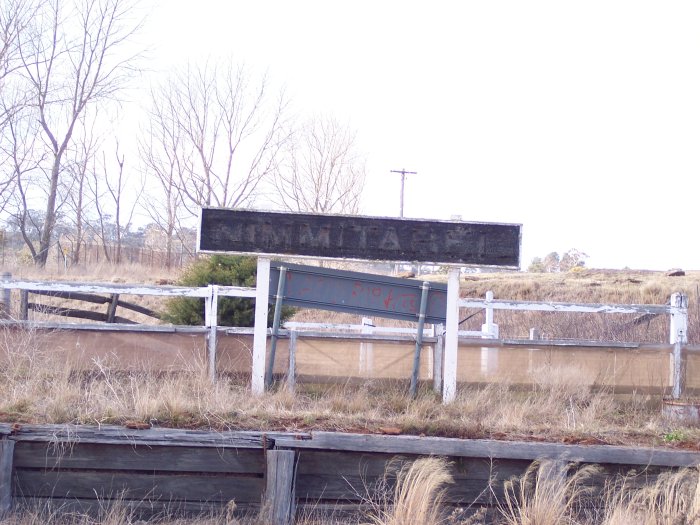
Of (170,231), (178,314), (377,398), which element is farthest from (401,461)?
(170,231)

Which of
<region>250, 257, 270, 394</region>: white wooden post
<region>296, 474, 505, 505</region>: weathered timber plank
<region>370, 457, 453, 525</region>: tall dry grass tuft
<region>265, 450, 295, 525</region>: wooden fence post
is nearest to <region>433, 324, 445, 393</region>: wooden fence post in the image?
<region>250, 257, 270, 394</region>: white wooden post

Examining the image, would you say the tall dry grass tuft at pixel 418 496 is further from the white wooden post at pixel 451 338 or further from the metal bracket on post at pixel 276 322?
the metal bracket on post at pixel 276 322

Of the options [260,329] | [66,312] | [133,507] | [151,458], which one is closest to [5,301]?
[66,312]

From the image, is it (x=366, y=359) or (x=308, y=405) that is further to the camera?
(x=366, y=359)

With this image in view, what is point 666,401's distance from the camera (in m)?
9.03

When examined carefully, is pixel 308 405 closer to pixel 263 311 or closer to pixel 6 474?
pixel 263 311

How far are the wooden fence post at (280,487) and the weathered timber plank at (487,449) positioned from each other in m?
0.15

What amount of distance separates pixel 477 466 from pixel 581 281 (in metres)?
35.8

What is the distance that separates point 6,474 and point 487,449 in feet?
12.9

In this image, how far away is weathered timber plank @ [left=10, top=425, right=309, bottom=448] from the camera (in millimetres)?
6754

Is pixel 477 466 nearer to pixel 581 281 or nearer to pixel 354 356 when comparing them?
pixel 354 356

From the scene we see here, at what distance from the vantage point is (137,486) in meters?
6.77

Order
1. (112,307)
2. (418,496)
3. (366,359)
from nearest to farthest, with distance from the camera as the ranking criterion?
(418,496), (366,359), (112,307)

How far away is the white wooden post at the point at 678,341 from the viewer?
10.1 meters
